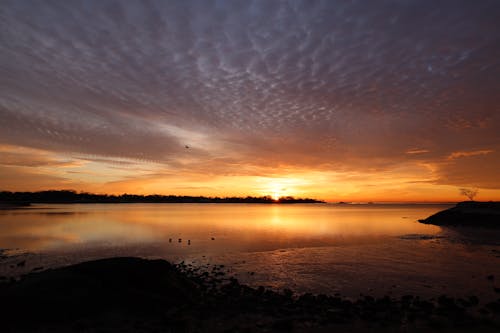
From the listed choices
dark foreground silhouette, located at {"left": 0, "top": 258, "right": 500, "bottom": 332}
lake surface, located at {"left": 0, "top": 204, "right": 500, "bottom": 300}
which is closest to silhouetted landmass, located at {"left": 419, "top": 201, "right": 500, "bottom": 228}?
lake surface, located at {"left": 0, "top": 204, "right": 500, "bottom": 300}

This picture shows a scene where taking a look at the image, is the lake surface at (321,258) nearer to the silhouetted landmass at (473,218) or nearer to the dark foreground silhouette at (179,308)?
the dark foreground silhouette at (179,308)

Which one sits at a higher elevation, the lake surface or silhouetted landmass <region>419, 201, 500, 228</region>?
silhouetted landmass <region>419, 201, 500, 228</region>

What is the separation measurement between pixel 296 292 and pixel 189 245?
21.2 metres

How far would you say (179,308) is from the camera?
569 inches

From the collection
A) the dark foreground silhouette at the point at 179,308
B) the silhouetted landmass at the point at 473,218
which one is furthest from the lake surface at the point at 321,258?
the silhouetted landmass at the point at 473,218

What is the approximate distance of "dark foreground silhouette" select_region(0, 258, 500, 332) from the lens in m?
12.3

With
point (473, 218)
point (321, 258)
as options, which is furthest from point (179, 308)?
point (473, 218)

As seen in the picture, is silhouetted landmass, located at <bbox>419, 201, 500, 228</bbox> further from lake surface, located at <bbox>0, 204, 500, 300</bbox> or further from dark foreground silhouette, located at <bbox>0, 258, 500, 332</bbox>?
dark foreground silhouette, located at <bbox>0, 258, 500, 332</bbox>

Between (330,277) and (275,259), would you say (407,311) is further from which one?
(275,259)

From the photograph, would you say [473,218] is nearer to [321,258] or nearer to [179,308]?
[321,258]

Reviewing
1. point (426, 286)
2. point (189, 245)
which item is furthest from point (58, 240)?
point (426, 286)

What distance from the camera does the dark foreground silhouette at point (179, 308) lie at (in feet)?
40.5

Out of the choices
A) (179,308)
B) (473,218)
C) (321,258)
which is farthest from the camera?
(473,218)

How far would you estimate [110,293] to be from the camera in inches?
581
